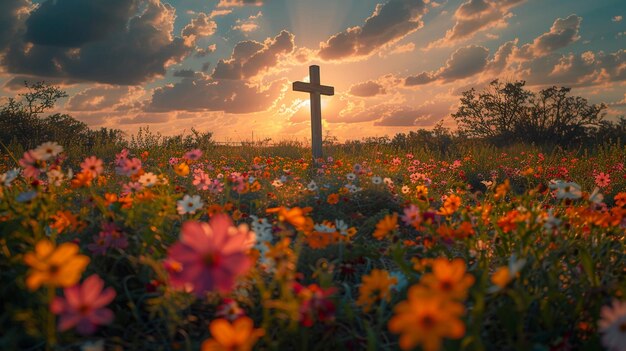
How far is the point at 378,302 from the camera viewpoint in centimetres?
192

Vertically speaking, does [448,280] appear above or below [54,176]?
below

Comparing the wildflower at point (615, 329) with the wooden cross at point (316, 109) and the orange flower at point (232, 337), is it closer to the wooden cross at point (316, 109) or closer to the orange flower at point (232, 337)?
the orange flower at point (232, 337)

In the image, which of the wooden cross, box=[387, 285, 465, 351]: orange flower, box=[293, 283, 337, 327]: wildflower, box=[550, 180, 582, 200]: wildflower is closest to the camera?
box=[387, 285, 465, 351]: orange flower

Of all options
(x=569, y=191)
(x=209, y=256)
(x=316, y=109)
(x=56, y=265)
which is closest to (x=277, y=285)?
(x=209, y=256)

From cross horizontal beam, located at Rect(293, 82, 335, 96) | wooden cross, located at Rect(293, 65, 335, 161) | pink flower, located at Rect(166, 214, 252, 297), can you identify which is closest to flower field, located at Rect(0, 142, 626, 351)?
pink flower, located at Rect(166, 214, 252, 297)

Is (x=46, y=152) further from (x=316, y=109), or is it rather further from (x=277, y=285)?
(x=316, y=109)

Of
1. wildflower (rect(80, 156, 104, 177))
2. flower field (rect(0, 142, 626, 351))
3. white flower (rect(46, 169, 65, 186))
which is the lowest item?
flower field (rect(0, 142, 626, 351))

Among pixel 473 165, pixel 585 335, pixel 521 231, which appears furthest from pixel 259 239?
pixel 473 165

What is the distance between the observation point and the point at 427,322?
802 mm

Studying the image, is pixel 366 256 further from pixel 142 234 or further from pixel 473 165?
pixel 473 165

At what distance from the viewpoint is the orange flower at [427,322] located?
0.77 meters

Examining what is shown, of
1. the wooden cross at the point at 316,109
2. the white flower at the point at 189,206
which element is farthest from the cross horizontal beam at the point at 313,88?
the white flower at the point at 189,206

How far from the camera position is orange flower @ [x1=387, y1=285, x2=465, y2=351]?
0.77 m

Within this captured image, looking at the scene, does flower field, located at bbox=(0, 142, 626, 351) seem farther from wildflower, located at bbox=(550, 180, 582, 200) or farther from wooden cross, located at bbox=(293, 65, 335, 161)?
wooden cross, located at bbox=(293, 65, 335, 161)
